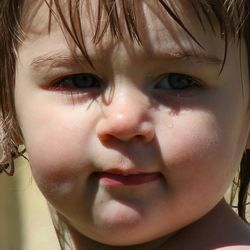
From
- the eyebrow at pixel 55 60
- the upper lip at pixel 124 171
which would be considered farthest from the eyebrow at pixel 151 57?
the upper lip at pixel 124 171

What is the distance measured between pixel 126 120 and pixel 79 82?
128 mm

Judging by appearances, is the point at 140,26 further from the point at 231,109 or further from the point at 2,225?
the point at 2,225

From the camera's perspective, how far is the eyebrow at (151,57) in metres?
1.16

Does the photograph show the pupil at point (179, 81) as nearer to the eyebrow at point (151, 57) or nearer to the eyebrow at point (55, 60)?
the eyebrow at point (151, 57)

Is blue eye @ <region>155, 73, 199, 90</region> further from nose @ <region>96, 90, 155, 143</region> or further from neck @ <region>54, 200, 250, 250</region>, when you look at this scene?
neck @ <region>54, 200, 250, 250</region>

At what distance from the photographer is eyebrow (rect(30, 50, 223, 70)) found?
3.80 ft

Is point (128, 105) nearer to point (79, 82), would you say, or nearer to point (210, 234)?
point (79, 82)

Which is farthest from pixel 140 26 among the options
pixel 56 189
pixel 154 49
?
pixel 56 189

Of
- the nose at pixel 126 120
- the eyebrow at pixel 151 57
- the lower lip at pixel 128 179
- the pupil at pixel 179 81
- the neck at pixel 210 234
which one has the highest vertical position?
the eyebrow at pixel 151 57

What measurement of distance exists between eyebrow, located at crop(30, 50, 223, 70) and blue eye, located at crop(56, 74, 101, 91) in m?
0.03

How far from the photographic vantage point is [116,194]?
117 cm

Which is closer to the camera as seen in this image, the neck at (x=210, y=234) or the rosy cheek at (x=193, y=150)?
the rosy cheek at (x=193, y=150)

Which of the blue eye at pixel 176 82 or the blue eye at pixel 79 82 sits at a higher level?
the blue eye at pixel 79 82

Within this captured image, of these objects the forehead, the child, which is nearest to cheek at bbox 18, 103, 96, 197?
the child
